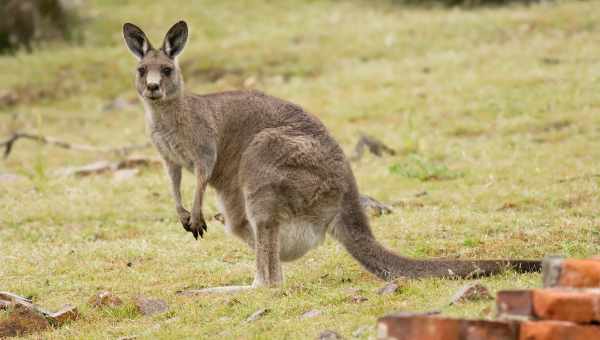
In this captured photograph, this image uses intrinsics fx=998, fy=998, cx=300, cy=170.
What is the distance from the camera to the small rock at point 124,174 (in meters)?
11.4

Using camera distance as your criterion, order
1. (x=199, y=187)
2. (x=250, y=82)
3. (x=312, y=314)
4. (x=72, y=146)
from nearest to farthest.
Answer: (x=312, y=314) → (x=199, y=187) → (x=72, y=146) → (x=250, y=82)

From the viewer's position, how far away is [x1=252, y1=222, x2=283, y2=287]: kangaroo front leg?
6.41 metres

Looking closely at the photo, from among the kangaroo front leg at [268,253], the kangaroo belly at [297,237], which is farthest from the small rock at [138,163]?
the kangaroo front leg at [268,253]

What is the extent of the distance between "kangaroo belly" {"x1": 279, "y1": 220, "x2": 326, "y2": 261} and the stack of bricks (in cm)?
266

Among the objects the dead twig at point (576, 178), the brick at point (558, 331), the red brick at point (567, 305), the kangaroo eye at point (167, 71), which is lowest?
the dead twig at point (576, 178)

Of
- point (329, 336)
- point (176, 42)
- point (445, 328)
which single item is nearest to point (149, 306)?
point (329, 336)

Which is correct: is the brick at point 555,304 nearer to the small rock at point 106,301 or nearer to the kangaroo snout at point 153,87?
the small rock at point 106,301

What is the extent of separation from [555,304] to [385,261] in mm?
2571

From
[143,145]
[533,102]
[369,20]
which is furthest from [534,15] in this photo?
[143,145]

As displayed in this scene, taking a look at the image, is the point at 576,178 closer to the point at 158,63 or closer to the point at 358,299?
the point at 358,299

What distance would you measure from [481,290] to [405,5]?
15.6 metres

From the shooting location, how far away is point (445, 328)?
12.3 ft

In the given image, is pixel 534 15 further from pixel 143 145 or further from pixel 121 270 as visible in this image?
pixel 121 270

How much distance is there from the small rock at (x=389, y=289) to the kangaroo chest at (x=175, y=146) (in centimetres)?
176
